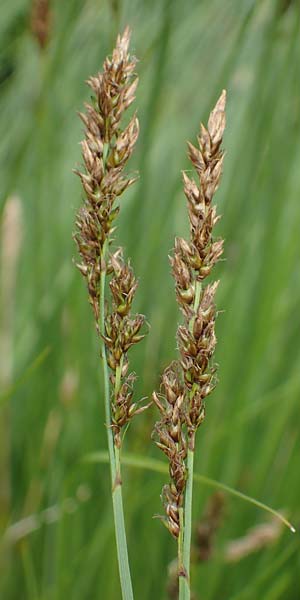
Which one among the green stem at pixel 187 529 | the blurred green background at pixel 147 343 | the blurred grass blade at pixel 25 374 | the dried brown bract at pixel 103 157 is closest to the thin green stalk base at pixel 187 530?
the green stem at pixel 187 529

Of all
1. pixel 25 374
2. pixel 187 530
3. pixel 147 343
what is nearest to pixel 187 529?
pixel 187 530

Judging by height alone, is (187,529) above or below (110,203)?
below

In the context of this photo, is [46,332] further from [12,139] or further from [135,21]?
[135,21]

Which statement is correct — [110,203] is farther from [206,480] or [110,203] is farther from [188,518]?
[206,480]

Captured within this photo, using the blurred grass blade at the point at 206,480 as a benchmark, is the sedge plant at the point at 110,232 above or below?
above

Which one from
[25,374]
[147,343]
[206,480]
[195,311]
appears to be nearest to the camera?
[195,311]

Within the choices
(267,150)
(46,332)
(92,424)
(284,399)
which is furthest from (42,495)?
(267,150)

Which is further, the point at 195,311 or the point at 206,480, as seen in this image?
the point at 206,480

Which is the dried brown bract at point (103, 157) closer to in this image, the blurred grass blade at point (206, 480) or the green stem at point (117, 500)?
the green stem at point (117, 500)
